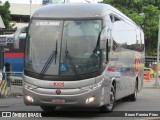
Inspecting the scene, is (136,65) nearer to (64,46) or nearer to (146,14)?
(64,46)

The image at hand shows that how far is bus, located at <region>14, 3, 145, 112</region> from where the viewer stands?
42.9ft

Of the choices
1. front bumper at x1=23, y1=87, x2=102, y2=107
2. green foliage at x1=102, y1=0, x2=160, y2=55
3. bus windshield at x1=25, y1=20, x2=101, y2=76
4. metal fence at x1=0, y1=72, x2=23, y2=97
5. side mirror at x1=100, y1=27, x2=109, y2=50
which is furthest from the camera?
green foliage at x1=102, y1=0, x2=160, y2=55

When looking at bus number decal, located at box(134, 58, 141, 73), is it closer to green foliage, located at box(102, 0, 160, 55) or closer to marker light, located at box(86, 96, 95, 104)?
marker light, located at box(86, 96, 95, 104)

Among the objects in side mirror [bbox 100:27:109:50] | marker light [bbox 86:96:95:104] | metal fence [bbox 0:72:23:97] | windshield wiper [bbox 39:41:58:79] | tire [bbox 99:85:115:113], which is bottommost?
metal fence [bbox 0:72:23:97]

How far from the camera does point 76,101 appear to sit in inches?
512

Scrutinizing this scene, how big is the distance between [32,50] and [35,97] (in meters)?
1.40

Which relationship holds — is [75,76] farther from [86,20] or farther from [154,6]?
[154,6]

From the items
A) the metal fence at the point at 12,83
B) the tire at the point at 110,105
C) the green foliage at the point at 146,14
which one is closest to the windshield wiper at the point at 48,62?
the tire at the point at 110,105

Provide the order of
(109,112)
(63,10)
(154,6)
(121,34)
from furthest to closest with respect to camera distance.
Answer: (154,6) → (121,34) → (109,112) → (63,10)

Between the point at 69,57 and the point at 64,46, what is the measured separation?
368 millimetres

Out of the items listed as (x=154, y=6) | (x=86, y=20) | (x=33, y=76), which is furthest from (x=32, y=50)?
(x=154, y=6)

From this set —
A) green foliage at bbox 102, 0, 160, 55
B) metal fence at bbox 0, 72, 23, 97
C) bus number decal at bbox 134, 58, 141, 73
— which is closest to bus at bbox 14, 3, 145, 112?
bus number decal at bbox 134, 58, 141, 73

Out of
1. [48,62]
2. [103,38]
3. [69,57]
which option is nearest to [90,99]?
[69,57]

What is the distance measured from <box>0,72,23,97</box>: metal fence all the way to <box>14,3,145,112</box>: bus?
958 cm
